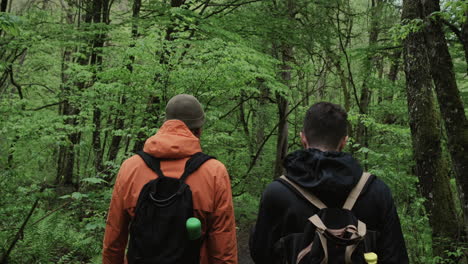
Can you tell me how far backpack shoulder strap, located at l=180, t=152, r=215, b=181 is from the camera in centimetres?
222

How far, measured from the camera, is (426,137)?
19.2 ft

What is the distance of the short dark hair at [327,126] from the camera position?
1.82m

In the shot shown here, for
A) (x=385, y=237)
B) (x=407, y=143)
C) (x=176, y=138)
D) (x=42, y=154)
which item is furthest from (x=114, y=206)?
(x=407, y=143)

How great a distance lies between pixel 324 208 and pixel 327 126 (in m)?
0.44

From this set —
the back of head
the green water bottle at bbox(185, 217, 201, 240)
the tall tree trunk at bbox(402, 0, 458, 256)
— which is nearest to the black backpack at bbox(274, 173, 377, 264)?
the green water bottle at bbox(185, 217, 201, 240)

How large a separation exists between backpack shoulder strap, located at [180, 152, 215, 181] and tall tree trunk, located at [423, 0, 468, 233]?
4152mm

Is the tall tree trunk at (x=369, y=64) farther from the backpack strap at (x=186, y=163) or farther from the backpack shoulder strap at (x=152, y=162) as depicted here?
the backpack shoulder strap at (x=152, y=162)

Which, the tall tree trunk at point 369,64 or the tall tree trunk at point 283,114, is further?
the tall tree trunk at point 283,114

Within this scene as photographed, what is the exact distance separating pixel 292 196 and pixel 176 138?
939mm

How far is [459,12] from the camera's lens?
10.7ft

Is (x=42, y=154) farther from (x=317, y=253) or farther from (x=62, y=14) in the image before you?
(x=62, y=14)

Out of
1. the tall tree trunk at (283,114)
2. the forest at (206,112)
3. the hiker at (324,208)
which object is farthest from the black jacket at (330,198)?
the tall tree trunk at (283,114)

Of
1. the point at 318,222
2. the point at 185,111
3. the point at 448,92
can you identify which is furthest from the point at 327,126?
the point at 448,92

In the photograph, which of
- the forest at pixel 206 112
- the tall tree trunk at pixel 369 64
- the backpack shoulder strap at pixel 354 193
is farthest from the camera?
the tall tree trunk at pixel 369 64
